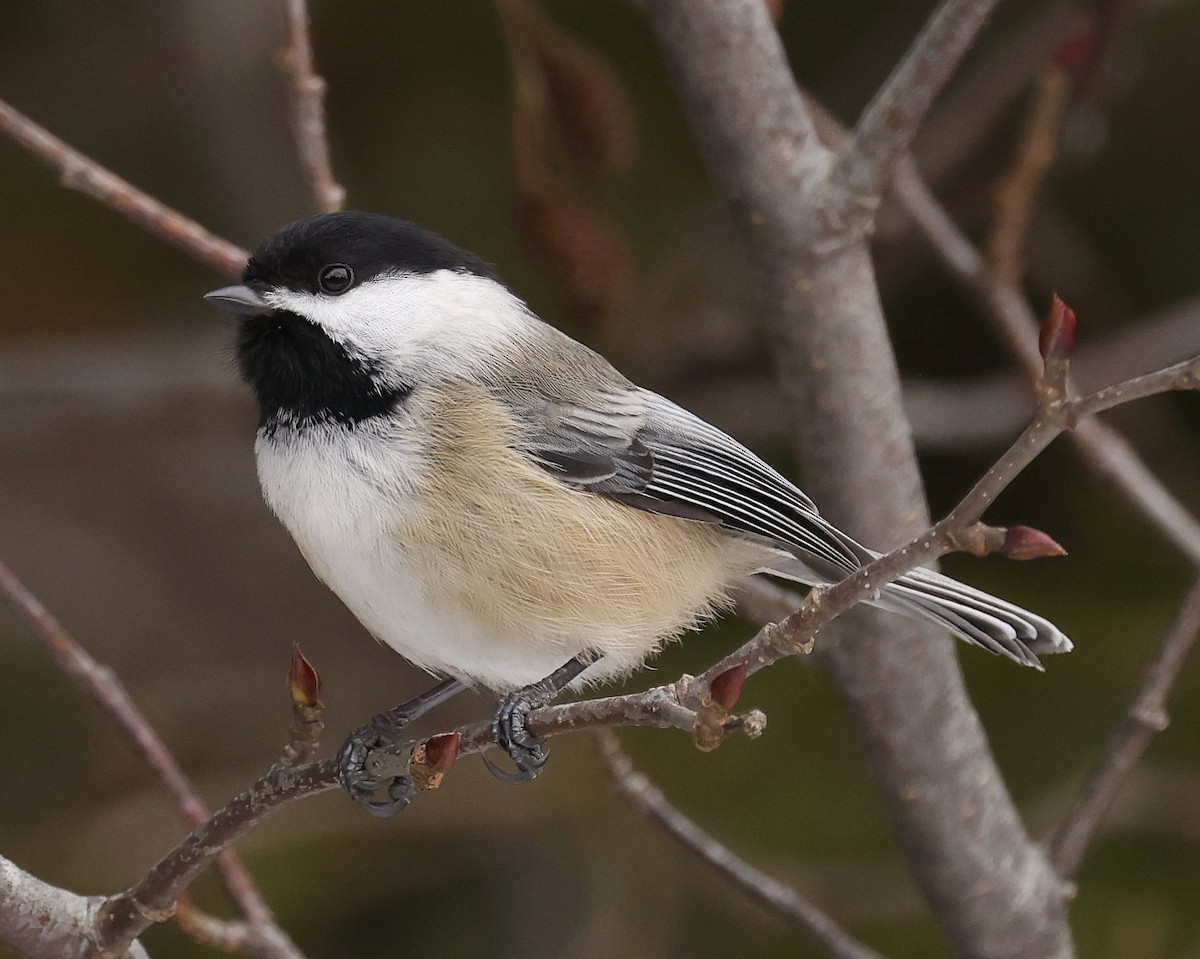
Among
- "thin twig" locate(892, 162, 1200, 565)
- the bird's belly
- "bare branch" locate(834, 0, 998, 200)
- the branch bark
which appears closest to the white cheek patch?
the bird's belly

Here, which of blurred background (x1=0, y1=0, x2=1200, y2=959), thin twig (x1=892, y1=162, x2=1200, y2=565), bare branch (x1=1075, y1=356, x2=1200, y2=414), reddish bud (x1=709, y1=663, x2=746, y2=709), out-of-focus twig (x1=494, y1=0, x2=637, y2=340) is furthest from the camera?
blurred background (x1=0, y1=0, x2=1200, y2=959)

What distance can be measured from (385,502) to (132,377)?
1175mm

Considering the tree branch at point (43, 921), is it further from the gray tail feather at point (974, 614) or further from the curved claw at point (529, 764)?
the gray tail feather at point (974, 614)

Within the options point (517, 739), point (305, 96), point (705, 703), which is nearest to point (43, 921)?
point (517, 739)

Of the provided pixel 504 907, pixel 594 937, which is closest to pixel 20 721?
pixel 504 907

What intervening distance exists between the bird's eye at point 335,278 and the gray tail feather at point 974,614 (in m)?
0.58

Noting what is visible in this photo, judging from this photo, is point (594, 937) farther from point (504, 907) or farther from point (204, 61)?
point (204, 61)

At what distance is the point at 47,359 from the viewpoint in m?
2.27

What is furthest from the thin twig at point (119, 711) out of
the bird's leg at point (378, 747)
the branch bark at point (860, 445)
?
the branch bark at point (860, 445)

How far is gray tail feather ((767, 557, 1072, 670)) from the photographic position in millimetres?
1243

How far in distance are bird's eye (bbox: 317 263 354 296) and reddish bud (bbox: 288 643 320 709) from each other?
450 millimetres

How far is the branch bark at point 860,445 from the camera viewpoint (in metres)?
1.33

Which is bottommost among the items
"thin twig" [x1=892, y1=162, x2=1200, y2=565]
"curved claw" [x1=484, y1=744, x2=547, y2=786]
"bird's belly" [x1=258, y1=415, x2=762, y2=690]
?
"curved claw" [x1=484, y1=744, x2=547, y2=786]

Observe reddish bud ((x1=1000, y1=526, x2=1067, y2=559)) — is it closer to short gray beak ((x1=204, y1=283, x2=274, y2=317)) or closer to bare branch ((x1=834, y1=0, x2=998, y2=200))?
bare branch ((x1=834, y1=0, x2=998, y2=200))
